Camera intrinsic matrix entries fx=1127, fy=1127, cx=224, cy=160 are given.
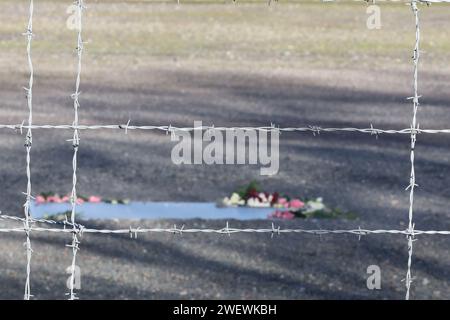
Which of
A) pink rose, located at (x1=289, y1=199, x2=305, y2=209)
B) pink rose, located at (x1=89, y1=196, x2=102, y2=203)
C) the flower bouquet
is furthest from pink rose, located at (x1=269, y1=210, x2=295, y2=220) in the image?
pink rose, located at (x1=89, y1=196, x2=102, y2=203)

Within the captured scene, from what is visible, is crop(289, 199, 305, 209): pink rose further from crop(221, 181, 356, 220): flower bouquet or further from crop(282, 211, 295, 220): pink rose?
crop(282, 211, 295, 220): pink rose

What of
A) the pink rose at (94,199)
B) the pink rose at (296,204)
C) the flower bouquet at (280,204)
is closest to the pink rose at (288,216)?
the flower bouquet at (280,204)

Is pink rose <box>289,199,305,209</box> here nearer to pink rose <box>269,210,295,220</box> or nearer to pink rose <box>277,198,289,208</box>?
pink rose <box>277,198,289,208</box>

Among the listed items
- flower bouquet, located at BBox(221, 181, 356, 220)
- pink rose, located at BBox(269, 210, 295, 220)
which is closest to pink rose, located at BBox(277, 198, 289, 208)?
flower bouquet, located at BBox(221, 181, 356, 220)

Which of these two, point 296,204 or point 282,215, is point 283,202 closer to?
point 296,204

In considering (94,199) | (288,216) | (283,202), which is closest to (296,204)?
(283,202)

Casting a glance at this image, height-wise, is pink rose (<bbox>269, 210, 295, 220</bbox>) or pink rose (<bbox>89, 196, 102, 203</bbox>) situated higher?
pink rose (<bbox>89, 196, 102, 203</bbox>)

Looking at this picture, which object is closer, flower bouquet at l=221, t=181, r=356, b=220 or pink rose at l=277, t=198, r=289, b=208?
flower bouquet at l=221, t=181, r=356, b=220

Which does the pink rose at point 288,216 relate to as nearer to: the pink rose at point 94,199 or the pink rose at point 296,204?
the pink rose at point 296,204

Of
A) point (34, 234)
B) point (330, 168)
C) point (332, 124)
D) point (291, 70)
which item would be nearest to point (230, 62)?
point (291, 70)
